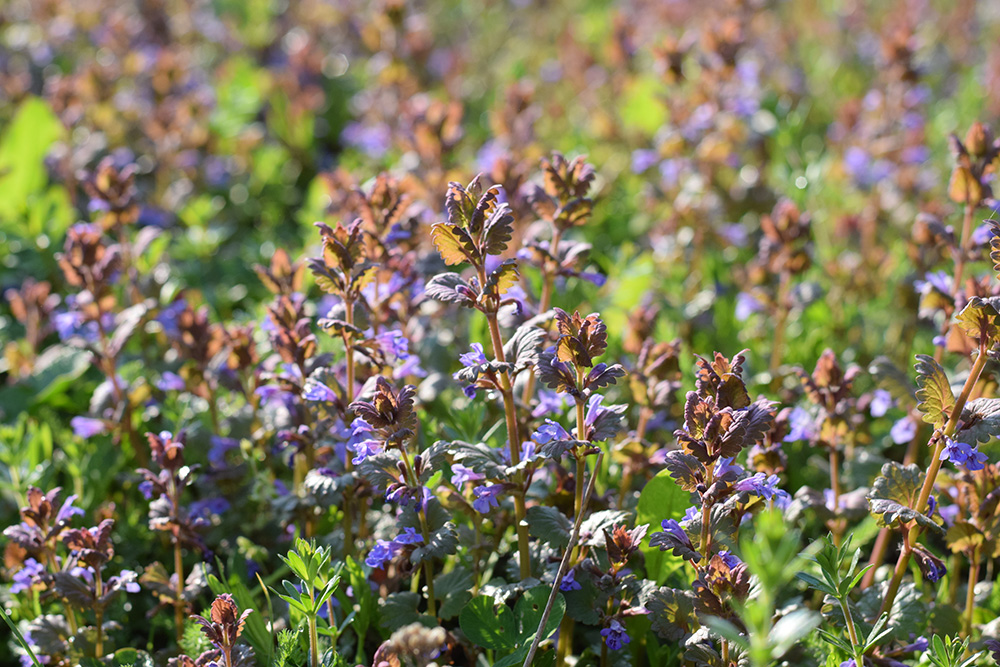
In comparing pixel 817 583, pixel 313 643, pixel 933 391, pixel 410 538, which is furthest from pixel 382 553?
pixel 933 391

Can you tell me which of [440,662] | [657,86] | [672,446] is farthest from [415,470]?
[657,86]

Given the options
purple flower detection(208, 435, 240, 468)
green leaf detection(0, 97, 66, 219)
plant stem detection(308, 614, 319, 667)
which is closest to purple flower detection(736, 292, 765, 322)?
purple flower detection(208, 435, 240, 468)

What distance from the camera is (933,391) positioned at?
2.03 meters

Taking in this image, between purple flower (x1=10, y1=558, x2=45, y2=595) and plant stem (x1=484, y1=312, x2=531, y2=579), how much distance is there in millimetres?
1286

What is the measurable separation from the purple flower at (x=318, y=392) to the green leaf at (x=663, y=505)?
0.90 metres

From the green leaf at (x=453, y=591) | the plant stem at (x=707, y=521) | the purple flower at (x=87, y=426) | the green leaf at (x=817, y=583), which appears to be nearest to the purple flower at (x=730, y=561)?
the plant stem at (x=707, y=521)

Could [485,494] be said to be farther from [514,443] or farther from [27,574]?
[27,574]

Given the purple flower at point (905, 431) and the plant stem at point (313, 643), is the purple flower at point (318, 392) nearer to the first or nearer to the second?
the plant stem at point (313, 643)

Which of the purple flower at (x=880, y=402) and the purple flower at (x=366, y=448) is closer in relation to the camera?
the purple flower at (x=366, y=448)

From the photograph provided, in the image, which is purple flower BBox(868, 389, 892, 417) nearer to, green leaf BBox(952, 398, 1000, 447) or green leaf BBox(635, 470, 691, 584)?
green leaf BBox(952, 398, 1000, 447)

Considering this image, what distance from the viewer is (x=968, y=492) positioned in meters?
2.34

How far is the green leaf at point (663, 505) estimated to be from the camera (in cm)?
235

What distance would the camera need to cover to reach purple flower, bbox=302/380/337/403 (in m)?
2.22

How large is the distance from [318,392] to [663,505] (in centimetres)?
100
